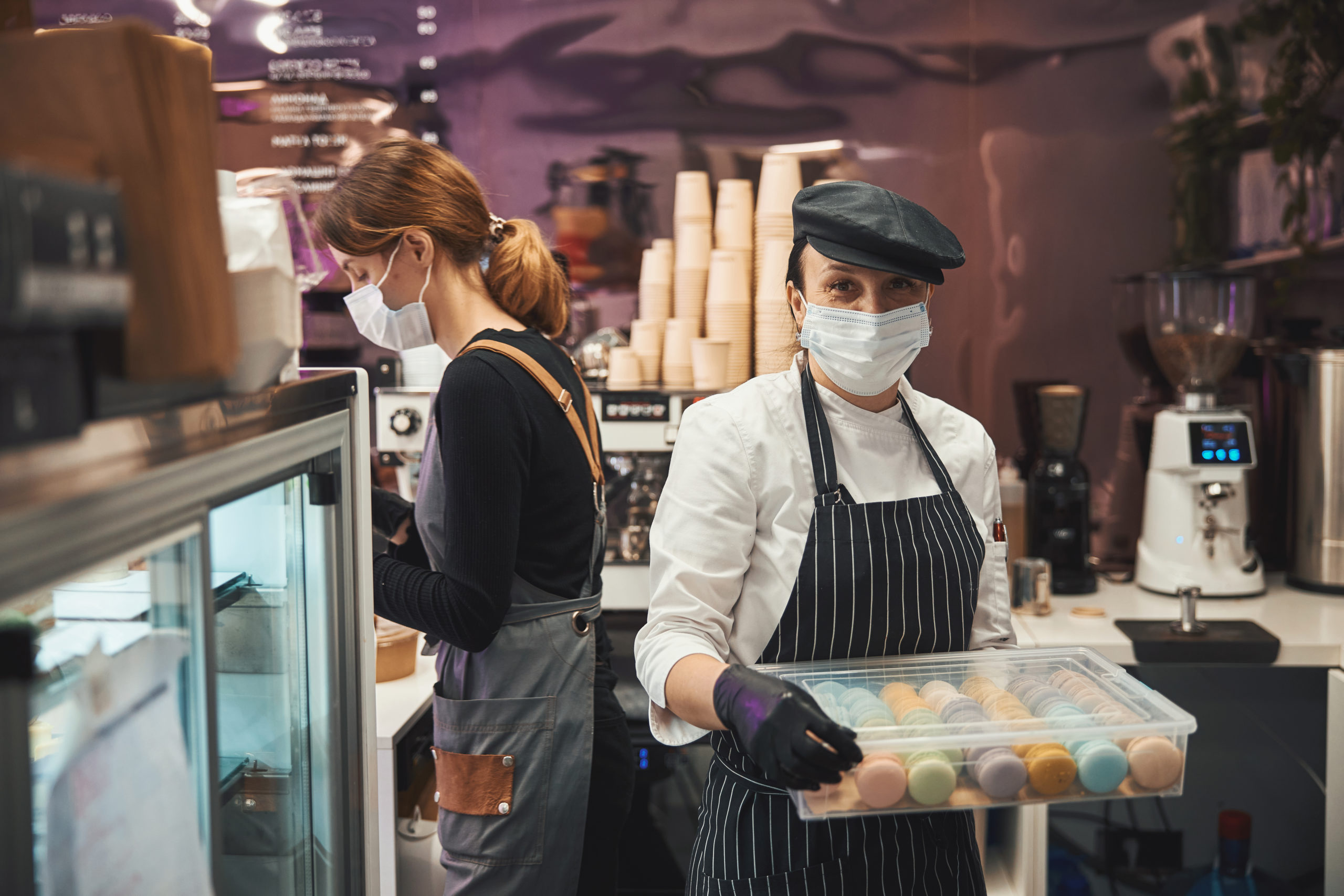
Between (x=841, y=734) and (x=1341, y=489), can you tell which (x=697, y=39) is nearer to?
(x=1341, y=489)

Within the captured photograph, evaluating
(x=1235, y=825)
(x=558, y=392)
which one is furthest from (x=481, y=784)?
(x=1235, y=825)

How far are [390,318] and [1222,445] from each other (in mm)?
2183

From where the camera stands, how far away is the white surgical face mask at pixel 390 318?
1.68m

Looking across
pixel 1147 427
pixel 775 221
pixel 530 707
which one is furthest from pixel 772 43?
pixel 530 707

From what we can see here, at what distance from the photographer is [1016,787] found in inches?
42.9

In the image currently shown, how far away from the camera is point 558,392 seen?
1.56m

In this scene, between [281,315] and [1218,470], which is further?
[1218,470]

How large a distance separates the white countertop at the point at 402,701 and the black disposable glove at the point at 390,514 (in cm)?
33

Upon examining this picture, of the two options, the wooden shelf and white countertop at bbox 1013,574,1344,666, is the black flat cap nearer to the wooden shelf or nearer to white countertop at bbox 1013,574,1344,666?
white countertop at bbox 1013,574,1344,666

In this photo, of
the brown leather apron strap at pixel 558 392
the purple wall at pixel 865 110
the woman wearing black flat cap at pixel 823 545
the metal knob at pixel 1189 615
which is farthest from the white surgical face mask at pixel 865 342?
the purple wall at pixel 865 110

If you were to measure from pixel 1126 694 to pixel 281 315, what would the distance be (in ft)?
3.68

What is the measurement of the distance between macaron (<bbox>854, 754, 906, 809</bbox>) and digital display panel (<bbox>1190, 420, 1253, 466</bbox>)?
1.97 meters

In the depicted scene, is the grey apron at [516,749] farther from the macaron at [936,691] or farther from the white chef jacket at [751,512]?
the macaron at [936,691]

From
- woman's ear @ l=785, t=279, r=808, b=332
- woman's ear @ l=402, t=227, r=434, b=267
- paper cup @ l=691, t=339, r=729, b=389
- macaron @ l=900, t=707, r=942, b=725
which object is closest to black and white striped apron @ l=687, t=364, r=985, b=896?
woman's ear @ l=785, t=279, r=808, b=332
